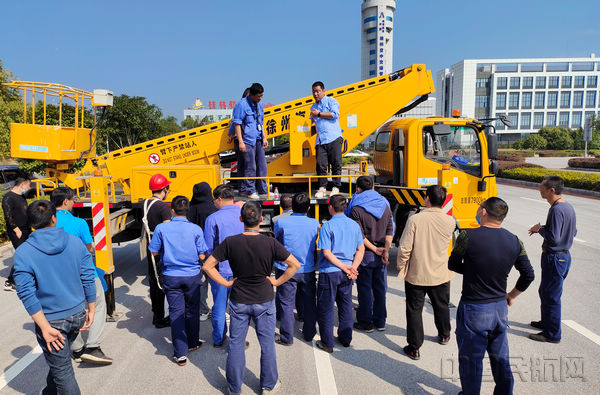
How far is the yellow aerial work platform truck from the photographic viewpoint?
6496 mm

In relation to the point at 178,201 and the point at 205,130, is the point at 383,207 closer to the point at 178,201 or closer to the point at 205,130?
the point at 178,201

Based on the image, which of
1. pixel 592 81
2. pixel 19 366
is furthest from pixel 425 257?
pixel 592 81

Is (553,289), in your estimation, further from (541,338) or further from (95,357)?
(95,357)

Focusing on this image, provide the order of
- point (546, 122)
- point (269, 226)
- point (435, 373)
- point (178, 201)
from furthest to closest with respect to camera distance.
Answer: point (546, 122), point (269, 226), point (178, 201), point (435, 373)

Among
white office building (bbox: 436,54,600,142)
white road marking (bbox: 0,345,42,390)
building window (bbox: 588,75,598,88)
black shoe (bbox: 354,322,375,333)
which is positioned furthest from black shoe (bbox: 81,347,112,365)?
building window (bbox: 588,75,598,88)

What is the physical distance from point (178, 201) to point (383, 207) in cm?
240

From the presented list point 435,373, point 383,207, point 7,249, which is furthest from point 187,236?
point 7,249

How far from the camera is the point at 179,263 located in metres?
3.95

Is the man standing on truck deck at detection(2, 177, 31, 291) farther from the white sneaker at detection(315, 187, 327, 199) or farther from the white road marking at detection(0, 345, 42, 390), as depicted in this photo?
the white sneaker at detection(315, 187, 327, 199)

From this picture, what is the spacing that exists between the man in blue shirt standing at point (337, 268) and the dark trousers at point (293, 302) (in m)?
0.15

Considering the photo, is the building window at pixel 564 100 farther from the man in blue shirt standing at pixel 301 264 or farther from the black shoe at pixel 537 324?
the man in blue shirt standing at pixel 301 264

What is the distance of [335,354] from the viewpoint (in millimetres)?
4184

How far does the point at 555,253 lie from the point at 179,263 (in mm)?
3998

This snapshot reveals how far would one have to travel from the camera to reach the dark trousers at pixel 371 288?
464 centimetres
